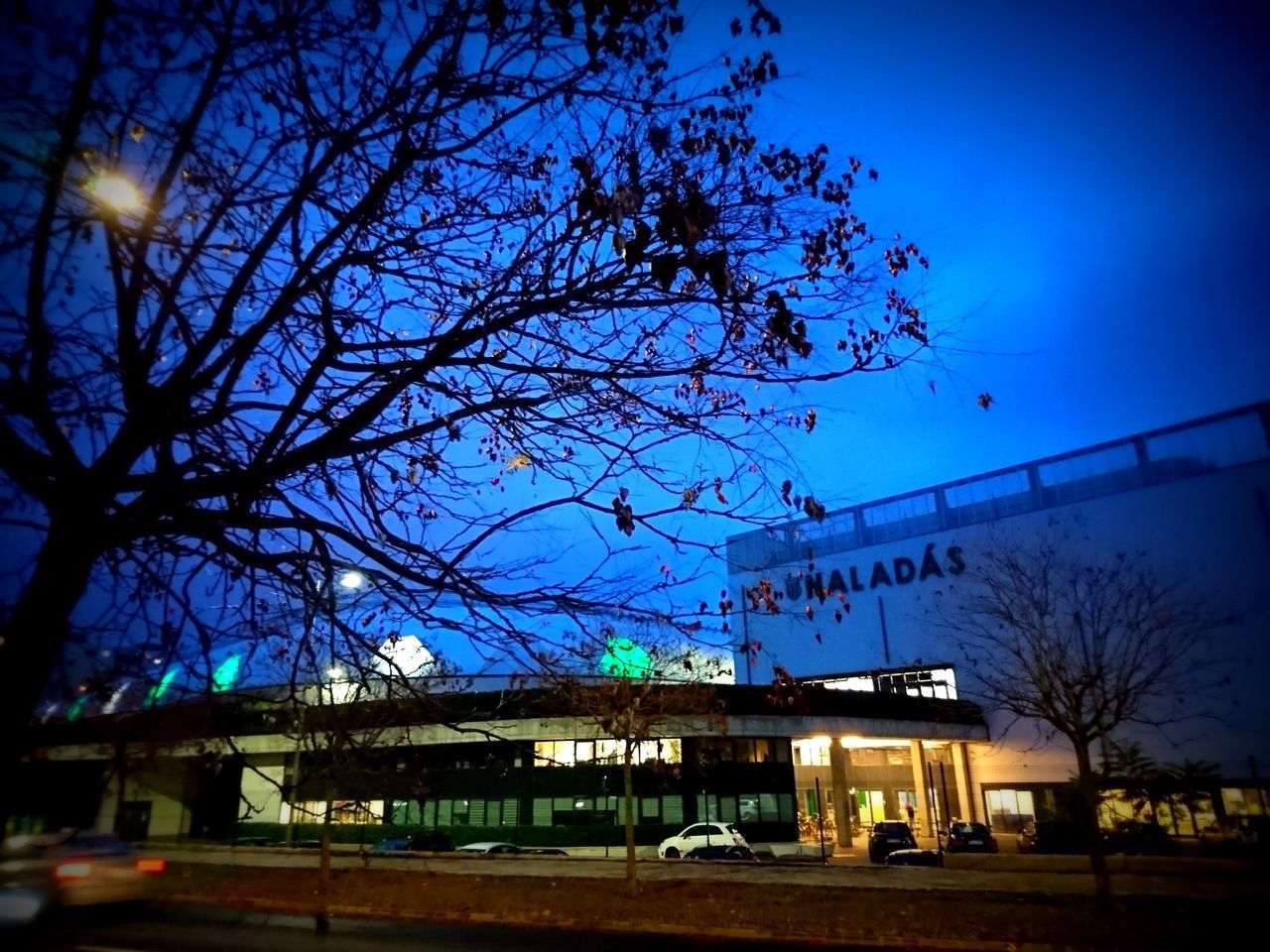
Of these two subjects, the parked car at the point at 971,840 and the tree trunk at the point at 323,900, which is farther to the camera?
the parked car at the point at 971,840

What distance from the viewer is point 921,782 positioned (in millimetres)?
44875

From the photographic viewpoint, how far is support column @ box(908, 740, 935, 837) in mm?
43469

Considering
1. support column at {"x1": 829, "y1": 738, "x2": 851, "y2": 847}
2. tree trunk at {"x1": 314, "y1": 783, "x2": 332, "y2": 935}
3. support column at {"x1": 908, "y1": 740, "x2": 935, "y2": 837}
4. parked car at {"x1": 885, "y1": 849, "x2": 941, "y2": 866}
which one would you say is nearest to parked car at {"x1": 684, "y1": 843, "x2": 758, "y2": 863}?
parked car at {"x1": 885, "y1": 849, "x2": 941, "y2": 866}

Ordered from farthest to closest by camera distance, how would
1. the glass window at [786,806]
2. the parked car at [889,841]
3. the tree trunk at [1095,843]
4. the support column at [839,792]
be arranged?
the support column at [839,792], the glass window at [786,806], the parked car at [889,841], the tree trunk at [1095,843]

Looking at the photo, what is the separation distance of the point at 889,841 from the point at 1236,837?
12.2 meters

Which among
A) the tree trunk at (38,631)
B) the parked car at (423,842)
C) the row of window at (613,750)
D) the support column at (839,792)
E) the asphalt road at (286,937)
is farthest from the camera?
the support column at (839,792)

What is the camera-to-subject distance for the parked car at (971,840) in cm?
3111

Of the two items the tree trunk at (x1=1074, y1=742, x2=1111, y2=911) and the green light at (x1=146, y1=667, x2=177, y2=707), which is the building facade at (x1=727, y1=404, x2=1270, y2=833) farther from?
the green light at (x1=146, y1=667, x2=177, y2=707)

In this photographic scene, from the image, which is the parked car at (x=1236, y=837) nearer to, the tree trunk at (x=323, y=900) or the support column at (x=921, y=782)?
the support column at (x=921, y=782)

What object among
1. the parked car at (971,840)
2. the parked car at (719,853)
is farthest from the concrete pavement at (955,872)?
the parked car at (971,840)

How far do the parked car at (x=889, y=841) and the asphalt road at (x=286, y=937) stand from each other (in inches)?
791

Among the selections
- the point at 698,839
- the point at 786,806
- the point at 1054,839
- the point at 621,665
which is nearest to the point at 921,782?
the point at 1054,839

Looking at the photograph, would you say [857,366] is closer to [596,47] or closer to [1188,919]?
[596,47]

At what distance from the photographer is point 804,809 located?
48.8 m
